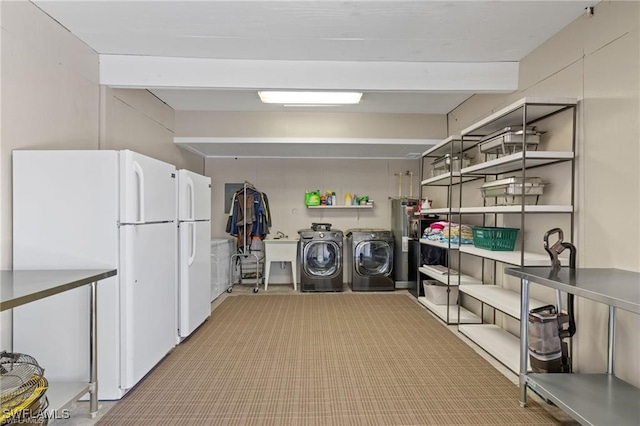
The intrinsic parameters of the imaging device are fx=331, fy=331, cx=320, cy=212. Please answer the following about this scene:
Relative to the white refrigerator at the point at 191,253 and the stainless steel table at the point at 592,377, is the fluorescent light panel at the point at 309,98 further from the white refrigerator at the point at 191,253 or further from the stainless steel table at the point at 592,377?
the stainless steel table at the point at 592,377

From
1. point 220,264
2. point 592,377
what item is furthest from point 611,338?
point 220,264

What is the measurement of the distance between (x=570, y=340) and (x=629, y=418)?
0.77m

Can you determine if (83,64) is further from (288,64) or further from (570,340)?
(570,340)

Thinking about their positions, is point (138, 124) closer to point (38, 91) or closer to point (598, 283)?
point (38, 91)

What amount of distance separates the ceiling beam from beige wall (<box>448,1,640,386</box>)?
0.66 m

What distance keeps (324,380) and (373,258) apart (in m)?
3.02

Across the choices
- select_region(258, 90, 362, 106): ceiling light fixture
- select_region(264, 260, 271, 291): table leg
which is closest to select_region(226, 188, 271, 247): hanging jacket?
select_region(264, 260, 271, 291): table leg

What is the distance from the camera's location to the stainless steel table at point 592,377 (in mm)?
1517

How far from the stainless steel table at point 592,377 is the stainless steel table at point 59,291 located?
2.42m

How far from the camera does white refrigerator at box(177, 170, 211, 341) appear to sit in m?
3.13

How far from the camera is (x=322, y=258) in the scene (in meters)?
5.30

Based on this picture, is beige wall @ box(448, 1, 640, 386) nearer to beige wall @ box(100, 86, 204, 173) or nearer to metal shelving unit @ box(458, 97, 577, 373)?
metal shelving unit @ box(458, 97, 577, 373)

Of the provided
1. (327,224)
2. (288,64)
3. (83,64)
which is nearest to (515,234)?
(288,64)

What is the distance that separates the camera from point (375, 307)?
4.36m
